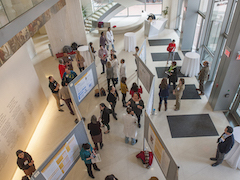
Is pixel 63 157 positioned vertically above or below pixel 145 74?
below

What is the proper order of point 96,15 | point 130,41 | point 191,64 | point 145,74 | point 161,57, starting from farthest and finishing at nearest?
point 96,15 < point 130,41 < point 161,57 < point 191,64 < point 145,74

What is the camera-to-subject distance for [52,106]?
754 centimetres

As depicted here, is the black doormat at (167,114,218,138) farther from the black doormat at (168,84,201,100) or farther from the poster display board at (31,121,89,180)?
the poster display board at (31,121,89,180)

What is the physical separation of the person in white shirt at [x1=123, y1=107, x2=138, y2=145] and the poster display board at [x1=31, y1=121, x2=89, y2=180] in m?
1.22

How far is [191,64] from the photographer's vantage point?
8.37 metres

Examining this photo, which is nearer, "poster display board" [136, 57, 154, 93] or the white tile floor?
the white tile floor

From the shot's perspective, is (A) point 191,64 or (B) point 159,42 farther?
(B) point 159,42

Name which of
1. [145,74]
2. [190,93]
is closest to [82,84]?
[145,74]

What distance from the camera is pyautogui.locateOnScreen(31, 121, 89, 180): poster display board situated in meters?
3.38

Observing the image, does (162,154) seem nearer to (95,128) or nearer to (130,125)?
(130,125)

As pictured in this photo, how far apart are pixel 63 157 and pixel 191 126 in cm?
427

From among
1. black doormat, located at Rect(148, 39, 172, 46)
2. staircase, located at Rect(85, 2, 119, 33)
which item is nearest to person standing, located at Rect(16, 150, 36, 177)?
black doormat, located at Rect(148, 39, 172, 46)

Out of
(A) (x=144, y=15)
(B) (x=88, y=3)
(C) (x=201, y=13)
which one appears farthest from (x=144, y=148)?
(A) (x=144, y=15)

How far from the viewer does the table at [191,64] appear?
8.29 meters
